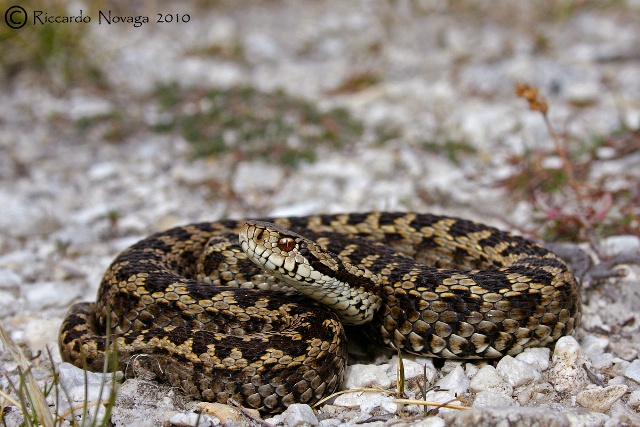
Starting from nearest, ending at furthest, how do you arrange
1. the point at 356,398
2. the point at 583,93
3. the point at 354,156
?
the point at 356,398 < the point at 354,156 < the point at 583,93

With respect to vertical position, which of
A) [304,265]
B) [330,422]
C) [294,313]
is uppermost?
[304,265]

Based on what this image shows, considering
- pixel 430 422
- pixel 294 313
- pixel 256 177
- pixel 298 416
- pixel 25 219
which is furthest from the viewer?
pixel 256 177

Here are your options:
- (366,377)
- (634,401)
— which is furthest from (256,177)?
(634,401)

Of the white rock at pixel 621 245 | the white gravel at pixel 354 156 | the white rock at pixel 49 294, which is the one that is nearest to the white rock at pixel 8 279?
the white gravel at pixel 354 156

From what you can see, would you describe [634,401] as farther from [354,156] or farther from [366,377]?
[354,156]

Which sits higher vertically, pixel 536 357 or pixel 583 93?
pixel 583 93

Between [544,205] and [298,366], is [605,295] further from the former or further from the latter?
[298,366]

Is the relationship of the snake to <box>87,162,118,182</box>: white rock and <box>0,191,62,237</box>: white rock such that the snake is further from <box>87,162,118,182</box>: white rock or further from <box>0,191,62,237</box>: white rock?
<box>87,162,118,182</box>: white rock

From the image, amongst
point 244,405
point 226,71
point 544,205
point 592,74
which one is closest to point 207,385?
point 244,405
